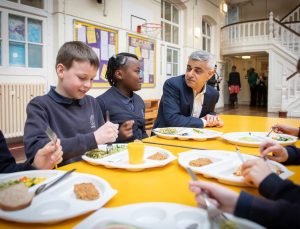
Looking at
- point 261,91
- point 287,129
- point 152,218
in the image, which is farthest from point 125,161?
point 261,91

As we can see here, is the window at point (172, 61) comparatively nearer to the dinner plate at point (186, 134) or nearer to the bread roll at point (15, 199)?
the dinner plate at point (186, 134)

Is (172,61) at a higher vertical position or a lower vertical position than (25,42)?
higher

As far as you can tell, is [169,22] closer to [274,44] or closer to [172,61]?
[172,61]

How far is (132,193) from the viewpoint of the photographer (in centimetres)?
81

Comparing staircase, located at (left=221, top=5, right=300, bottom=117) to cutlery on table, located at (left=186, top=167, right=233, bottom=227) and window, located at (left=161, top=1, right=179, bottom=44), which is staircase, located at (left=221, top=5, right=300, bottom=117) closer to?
window, located at (left=161, top=1, right=179, bottom=44)

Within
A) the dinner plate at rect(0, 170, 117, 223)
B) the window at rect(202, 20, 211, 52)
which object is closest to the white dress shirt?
the dinner plate at rect(0, 170, 117, 223)

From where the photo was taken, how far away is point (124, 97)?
7.11 feet

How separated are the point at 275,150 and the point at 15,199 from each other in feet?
3.11

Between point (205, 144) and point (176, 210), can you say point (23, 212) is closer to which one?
point (176, 210)

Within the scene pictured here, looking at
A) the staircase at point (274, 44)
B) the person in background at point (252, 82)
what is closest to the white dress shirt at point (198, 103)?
the staircase at point (274, 44)

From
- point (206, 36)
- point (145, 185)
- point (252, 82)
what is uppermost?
point (206, 36)

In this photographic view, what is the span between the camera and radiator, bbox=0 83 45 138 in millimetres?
4000

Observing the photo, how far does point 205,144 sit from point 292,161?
0.49 metres

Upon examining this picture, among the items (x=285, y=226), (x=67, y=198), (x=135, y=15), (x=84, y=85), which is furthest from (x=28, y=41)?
(x=285, y=226)
